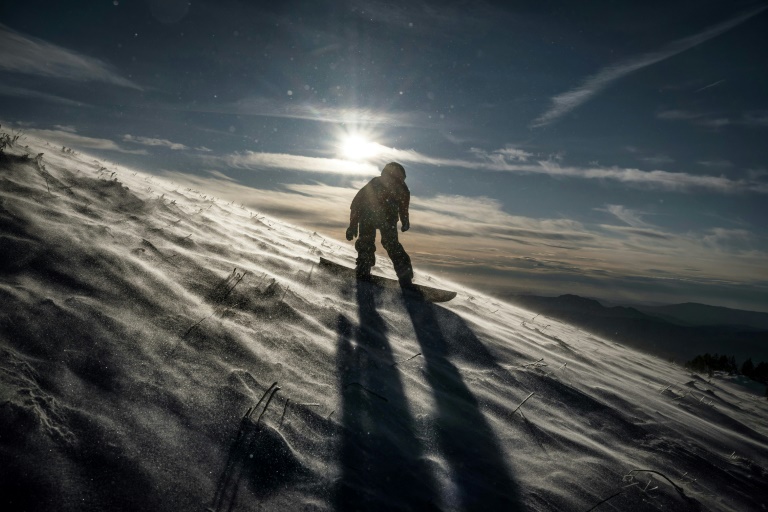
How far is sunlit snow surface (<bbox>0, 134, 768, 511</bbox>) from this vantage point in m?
1.26

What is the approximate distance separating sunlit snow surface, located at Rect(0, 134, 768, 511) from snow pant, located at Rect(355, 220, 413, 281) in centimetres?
151

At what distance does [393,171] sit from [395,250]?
1.12 metres

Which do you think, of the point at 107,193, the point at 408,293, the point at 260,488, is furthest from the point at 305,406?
the point at 107,193

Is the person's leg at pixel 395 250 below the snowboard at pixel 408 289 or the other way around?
the other way around

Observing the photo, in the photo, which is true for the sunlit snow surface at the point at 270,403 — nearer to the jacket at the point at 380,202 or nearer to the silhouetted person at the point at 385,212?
the silhouetted person at the point at 385,212

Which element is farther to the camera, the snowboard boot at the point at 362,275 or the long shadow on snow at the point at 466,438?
the snowboard boot at the point at 362,275

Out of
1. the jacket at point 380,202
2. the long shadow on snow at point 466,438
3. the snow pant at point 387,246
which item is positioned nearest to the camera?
the long shadow on snow at point 466,438

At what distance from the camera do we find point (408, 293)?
4371mm

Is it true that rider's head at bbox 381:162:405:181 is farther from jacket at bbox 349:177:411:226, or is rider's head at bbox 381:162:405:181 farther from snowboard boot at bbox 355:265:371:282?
snowboard boot at bbox 355:265:371:282

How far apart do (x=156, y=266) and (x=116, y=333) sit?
3.27 ft

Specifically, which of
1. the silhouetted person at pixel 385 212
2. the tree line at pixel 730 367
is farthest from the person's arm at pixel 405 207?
the tree line at pixel 730 367

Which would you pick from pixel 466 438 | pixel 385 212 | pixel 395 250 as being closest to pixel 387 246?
pixel 395 250

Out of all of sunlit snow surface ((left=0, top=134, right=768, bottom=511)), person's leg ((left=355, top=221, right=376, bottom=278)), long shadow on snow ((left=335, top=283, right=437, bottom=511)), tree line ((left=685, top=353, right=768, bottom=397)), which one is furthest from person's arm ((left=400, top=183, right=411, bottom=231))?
tree line ((left=685, top=353, right=768, bottom=397))

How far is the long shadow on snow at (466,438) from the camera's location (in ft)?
5.13
